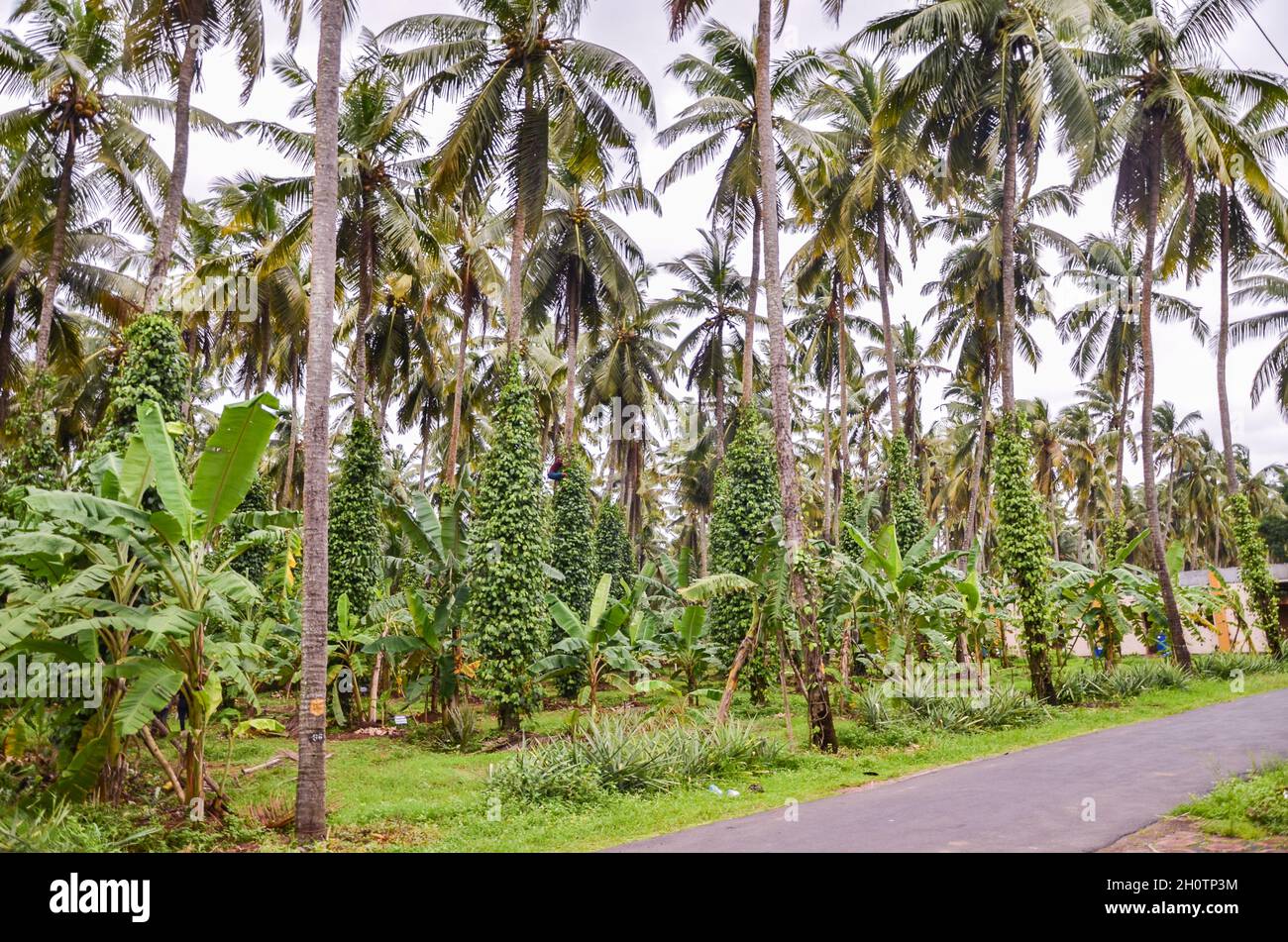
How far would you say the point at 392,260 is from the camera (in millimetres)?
21875

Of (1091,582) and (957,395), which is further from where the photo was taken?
(957,395)

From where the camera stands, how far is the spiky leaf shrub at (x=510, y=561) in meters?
16.4

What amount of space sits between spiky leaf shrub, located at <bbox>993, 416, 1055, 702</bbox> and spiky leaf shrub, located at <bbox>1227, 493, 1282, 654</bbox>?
11277mm

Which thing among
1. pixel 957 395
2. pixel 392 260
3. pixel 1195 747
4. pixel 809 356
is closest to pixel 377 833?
pixel 1195 747

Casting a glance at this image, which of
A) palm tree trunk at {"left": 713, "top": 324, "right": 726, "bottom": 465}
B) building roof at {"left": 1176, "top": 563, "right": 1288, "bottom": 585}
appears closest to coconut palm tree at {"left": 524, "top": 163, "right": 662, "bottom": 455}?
palm tree trunk at {"left": 713, "top": 324, "right": 726, "bottom": 465}

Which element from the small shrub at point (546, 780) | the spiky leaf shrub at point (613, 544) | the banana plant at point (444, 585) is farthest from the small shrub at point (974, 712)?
the spiky leaf shrub at point (613, 544)

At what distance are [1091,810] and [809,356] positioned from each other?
28.7m

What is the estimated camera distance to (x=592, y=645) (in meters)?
15.9

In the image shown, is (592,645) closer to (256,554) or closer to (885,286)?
(256,554)

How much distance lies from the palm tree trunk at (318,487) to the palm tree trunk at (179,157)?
496cm

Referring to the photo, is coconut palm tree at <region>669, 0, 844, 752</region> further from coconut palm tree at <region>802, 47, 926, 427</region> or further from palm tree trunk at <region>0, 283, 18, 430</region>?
palm tree trunk at <region>0, 283, 18, 430</region>

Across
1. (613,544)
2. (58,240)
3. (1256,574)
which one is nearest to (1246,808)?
(58,240)

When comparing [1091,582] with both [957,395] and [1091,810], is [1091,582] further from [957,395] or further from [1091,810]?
[957,395]

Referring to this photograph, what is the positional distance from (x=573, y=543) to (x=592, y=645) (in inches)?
420
